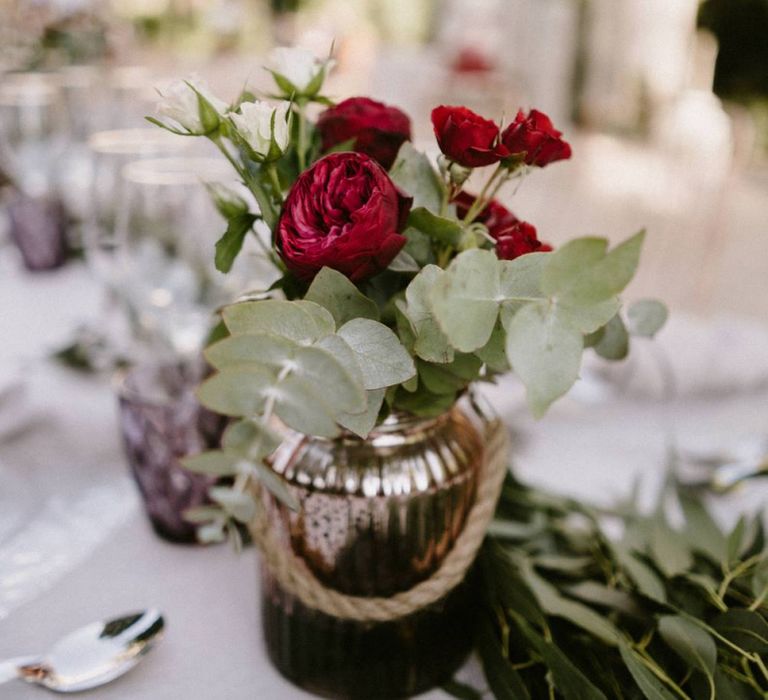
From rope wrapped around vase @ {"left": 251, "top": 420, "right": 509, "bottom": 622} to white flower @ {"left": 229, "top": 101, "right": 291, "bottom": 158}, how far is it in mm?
212

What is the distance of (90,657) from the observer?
0.45 meters

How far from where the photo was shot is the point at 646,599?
473 mm

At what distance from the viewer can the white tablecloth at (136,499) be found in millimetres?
479

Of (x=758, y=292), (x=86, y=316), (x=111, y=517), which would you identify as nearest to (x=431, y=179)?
(x=111, y=517)

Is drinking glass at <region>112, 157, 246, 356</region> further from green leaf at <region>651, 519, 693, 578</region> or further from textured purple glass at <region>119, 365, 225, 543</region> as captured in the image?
green leaf at <region>651, 519, 693, 578</region>

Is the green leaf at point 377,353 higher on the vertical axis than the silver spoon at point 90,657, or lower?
higher

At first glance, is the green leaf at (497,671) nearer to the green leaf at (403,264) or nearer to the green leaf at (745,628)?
the green leaf at (745,628)

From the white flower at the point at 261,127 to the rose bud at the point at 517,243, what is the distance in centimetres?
11

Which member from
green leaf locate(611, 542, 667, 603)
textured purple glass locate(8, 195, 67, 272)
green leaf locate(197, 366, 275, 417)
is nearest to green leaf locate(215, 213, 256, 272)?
green leaf locate(197, 366, 275, 417)

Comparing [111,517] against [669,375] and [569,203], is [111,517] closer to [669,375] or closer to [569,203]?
[669,375]

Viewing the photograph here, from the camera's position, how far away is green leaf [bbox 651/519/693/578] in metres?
0.52

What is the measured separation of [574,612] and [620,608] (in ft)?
0.13

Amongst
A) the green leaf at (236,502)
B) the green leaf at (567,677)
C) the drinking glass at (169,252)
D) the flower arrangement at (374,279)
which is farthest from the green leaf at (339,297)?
the drinking glass at (169,252)

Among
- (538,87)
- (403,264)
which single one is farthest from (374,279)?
(538,87)
